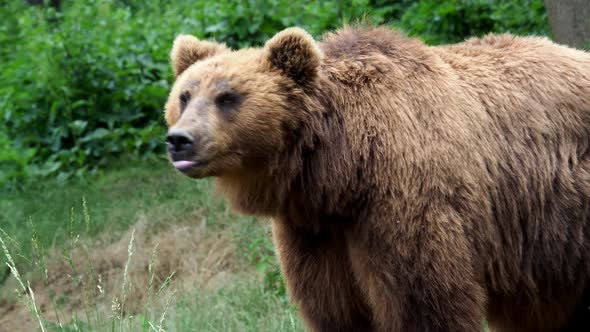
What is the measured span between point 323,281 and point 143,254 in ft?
13.4

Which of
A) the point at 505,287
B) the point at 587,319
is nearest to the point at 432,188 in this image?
the point at 505,287

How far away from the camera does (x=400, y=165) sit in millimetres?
4391

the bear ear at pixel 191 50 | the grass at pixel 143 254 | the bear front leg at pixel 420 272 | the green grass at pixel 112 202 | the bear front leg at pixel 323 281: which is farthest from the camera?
the green grass at pixel 112 202

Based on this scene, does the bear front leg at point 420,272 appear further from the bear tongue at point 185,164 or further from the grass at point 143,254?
the grass at point 143,254

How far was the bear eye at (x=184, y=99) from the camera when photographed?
454 centimetres

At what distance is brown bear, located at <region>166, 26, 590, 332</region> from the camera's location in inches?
172

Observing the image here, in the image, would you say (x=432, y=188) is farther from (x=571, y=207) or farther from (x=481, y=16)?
(x=481, y=16)

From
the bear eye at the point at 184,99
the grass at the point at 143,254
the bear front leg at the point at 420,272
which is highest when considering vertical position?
the bear eye at the point at 184,99

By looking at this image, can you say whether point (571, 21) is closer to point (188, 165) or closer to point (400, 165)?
point (400, 165)

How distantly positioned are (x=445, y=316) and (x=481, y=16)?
217 inches

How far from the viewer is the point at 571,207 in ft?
15.7

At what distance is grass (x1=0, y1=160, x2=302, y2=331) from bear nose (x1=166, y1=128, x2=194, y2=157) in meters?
2.58

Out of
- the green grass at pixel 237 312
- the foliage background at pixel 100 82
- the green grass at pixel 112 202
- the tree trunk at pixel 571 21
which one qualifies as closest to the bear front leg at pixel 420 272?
the green grass at pixel 237 312

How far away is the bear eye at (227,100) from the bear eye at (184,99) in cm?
21
